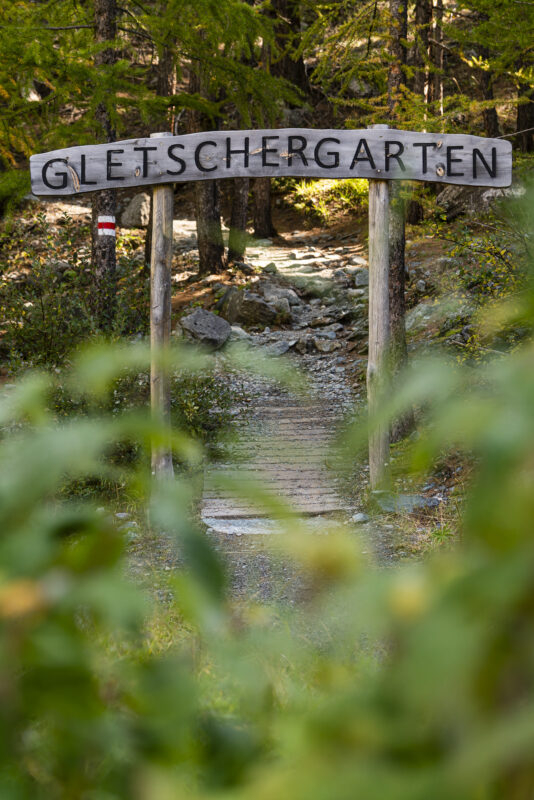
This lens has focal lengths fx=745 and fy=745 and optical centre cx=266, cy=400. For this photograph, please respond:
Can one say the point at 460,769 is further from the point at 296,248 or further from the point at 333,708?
the point at 296,248

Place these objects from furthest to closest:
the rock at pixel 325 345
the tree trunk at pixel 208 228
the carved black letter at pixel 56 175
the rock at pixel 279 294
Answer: the tree trunk at pixel 208 228 < the rock at pixel 279 294 < the rock at pixel 325 345 < the carved black letter at pixel 56 175

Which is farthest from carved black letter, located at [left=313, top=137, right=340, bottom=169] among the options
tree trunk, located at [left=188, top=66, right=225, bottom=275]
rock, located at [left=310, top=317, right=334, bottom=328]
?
tree trunk, located at [left=188, top=66, right=225, bottom=275]

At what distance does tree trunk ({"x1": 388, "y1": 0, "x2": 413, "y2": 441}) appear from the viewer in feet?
23.5

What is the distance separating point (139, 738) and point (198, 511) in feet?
17.5

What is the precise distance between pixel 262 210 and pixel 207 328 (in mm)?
6295

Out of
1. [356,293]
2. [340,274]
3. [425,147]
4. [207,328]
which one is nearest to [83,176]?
[425,147]

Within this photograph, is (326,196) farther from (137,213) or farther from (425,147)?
(425,147)

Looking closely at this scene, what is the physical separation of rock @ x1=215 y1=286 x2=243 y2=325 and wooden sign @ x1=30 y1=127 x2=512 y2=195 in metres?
7.12

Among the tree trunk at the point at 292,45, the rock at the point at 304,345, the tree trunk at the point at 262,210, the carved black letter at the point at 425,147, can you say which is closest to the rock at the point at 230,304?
the rock at the point at 304,345

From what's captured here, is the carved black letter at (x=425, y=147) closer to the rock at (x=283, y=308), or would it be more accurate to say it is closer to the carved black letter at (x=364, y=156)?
the carved black letter at (x=364, y=156)

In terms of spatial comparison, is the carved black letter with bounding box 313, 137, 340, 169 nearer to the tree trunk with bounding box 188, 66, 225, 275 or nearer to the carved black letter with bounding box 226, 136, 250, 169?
the carved black letter with bounding box 226, 136, 250, 169

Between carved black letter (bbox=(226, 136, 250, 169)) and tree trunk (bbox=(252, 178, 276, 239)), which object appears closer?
carved black letter (bbox=(226, 136, 250, 169))

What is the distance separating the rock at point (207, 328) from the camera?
11.2 m

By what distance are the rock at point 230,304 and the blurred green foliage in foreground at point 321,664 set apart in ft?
39.8
